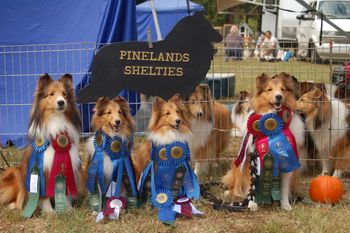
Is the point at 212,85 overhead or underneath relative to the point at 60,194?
overhead

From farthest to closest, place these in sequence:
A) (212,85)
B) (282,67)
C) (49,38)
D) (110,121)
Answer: (282,67)
(49,38)
(212,85)
(110,121)

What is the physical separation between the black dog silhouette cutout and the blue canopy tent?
6.36ft

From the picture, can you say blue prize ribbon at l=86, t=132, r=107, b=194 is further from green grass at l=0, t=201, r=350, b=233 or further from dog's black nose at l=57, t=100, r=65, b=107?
dog's black nose at l=57, t=100, r=65, b=107

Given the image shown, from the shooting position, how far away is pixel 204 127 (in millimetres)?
5199

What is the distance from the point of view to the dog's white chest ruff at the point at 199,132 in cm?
509

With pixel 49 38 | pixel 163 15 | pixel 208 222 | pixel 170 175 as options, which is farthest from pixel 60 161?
pixel 163 15

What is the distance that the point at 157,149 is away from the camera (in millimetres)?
4000

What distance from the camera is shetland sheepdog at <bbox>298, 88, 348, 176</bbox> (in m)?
4.94

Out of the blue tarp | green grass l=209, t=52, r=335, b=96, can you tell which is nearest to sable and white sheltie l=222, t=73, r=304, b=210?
green grass l=209, t=52, r=335, b=96

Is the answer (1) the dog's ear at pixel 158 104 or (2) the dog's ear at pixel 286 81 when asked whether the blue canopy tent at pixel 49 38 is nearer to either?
(1) the dog's ear at pixel 158 104

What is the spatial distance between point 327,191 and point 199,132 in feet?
5.14

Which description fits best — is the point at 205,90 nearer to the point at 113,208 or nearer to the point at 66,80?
the point at 66,80

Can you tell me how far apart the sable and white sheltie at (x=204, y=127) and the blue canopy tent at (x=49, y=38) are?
1.21 m

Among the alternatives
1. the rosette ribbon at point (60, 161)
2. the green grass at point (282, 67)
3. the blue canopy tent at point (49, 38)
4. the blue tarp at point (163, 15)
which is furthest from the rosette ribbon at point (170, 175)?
the blue tarp at point (163, 15)
